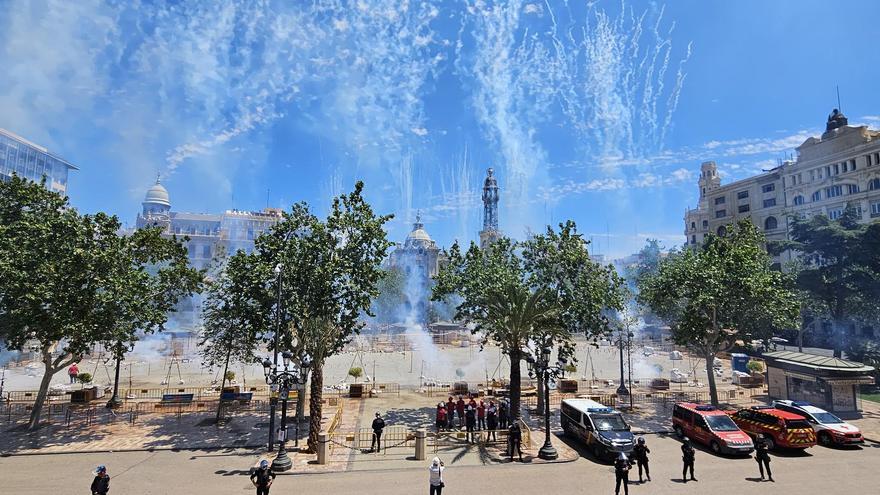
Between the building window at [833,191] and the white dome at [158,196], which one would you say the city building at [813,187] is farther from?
the white dome at [158,196]

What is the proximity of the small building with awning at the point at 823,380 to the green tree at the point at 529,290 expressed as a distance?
435 inches

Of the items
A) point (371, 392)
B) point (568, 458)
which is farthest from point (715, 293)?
point (371, 392)

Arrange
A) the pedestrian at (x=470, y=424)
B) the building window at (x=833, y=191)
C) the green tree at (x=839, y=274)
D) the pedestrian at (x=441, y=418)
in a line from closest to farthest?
the pedestrian at (x=470, y=424) < the pedestrian at (x=441, y=418) < the green tree at (x=839, y=274) < the building window at (x=833, y=191)

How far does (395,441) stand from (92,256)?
1555 centimetres

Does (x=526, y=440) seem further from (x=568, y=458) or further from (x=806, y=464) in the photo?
(x=806, y=464)

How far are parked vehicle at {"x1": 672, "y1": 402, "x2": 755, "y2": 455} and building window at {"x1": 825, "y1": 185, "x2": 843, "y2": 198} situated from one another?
64.4 m

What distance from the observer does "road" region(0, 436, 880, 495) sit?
50.5 ft

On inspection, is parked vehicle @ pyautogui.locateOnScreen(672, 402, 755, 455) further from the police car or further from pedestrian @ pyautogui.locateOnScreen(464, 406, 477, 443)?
pedestrian @ pyautogui.locateOnScreen(464, 406, 477, 443)

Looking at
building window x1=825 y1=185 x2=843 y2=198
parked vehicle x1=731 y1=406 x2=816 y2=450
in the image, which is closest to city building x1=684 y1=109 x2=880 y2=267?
building window x1=825 y1=185 x2=843 y2=198

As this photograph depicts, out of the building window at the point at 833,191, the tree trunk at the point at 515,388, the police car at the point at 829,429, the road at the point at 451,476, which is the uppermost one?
the building window at the point at 833,191

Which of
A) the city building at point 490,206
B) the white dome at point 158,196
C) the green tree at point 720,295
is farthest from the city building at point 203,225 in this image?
the green tree at point 720,295

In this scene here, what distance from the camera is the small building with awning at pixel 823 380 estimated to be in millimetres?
25469

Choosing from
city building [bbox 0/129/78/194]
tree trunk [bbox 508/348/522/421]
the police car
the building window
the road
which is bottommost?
the road

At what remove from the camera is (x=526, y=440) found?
20438mm
